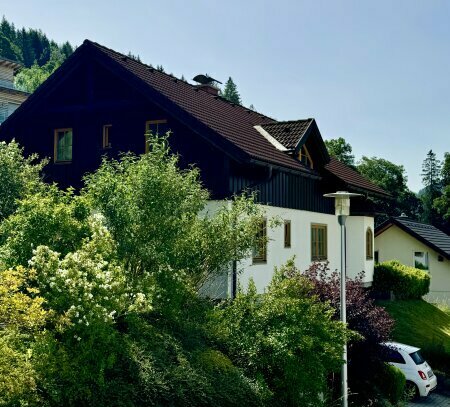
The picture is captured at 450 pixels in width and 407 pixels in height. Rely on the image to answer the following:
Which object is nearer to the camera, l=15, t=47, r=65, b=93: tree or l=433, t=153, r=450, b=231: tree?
l=433, t=153, r=450, b=231: tree

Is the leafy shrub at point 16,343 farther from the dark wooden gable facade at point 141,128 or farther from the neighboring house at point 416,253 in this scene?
the neighboring house at point 416,253

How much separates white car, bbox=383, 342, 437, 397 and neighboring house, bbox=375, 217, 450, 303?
19930 millimetres

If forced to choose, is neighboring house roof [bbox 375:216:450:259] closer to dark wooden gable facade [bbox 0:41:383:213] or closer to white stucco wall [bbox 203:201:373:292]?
white stucco wall [bbox 203:201:373:292]

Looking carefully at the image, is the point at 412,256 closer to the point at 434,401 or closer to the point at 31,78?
the point at 434,401

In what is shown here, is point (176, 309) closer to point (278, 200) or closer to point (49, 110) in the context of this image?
point (278, 200)

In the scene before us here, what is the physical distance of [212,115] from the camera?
21.0 meters

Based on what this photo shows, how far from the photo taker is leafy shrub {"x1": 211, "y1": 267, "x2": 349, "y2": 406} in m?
11.9

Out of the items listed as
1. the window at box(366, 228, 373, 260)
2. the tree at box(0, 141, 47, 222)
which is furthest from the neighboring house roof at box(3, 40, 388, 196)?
the tree at box(0, 141, 47, 222)

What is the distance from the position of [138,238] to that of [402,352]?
10.9 metres

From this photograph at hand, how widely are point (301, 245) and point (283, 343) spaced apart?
11070mm

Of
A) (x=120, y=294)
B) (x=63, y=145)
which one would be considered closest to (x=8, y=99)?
(x=63, y=145)

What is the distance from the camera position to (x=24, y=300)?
808cm

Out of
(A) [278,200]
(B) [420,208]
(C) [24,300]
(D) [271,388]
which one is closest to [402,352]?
(A) [278,200]

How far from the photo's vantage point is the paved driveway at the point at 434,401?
61.1ft
